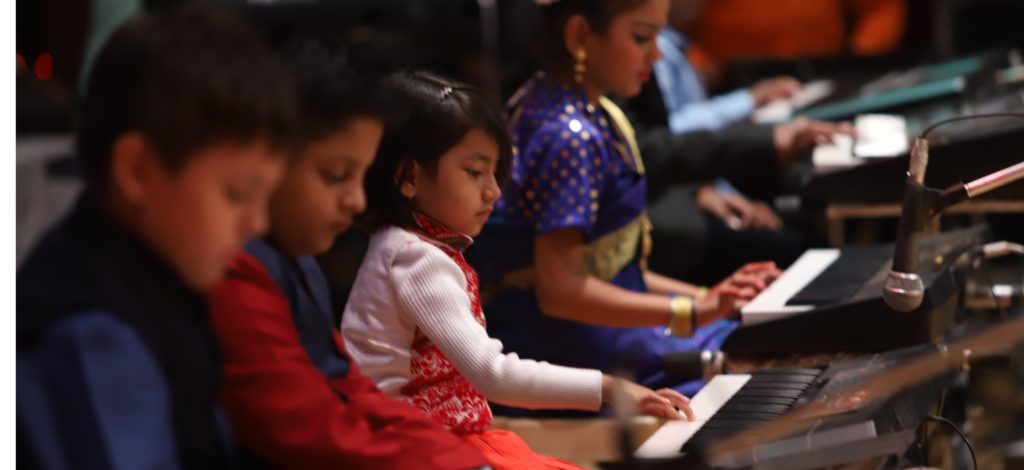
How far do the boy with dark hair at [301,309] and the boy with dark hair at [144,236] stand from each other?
10cm

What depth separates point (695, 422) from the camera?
1.81 m

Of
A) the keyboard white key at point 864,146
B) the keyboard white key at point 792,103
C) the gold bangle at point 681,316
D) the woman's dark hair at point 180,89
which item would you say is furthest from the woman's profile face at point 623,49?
the keyboard white key at point 792,103

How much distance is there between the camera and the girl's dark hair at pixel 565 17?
7.84 ft

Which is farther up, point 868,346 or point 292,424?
point 292,424

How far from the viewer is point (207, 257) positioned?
118cm

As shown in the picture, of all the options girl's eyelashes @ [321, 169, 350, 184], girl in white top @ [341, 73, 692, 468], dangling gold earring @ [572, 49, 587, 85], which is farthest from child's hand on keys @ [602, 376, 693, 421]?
dangling gold earring @ [572, 49, 587, 85]

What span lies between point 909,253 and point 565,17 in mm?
729

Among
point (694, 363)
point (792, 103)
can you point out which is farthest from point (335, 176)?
point (792, 103)

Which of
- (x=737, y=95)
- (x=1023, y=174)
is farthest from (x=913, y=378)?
(x=737, y=95)

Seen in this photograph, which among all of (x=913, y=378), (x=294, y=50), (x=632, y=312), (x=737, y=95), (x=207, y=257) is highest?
(x=294, y=50)

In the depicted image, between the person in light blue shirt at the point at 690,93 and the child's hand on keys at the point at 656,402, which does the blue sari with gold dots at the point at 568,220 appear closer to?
the child's hand on keys at the point at 656,402

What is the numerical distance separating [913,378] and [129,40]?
34.9 inches

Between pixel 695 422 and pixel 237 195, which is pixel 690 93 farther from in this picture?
pixel 237 195
